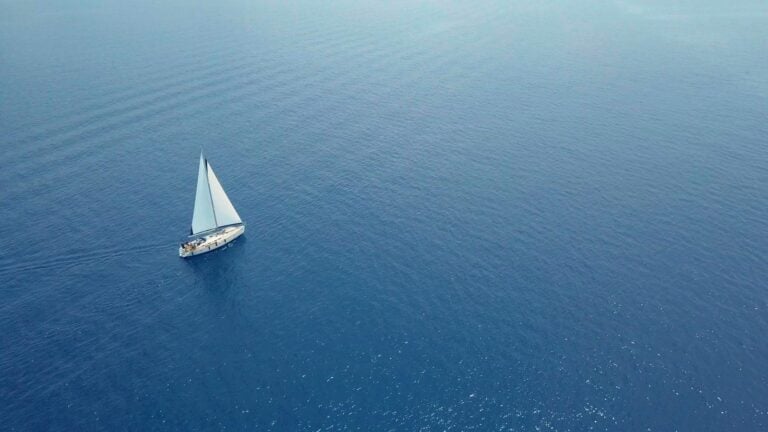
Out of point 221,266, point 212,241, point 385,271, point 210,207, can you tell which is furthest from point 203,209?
point 385,271

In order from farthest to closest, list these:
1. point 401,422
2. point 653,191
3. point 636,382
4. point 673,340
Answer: point 653,191 < point 673,340 < point 636,382 < point 401,422

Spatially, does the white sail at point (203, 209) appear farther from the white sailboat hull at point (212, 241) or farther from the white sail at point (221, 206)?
the white sailboat hull at point (212, 241)

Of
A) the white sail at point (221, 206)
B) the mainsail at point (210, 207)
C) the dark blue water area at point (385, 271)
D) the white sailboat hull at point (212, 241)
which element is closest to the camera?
the dark blue water area at point (385, 271)

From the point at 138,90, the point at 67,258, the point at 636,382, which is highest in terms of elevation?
the point at 138,90

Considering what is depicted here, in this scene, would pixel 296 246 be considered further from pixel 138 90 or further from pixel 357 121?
pixel 138 90

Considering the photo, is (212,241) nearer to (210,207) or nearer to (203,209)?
(203,209)

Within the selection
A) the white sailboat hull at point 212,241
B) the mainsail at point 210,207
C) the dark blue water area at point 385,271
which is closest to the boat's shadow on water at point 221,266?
the dark blue water area at point 385,271

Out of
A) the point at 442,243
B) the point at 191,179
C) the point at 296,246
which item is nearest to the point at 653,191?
the point at 442,243
